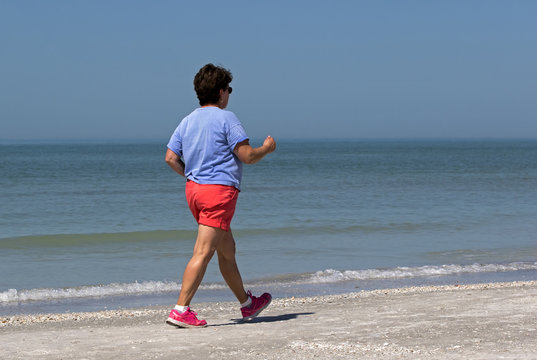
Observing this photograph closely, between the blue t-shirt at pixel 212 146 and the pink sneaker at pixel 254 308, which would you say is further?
the pink sneaker at pixel 254 308

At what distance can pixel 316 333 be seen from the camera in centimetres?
464

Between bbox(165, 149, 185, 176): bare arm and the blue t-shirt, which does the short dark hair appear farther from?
bbox(165, 149, 185, 176): bare arm

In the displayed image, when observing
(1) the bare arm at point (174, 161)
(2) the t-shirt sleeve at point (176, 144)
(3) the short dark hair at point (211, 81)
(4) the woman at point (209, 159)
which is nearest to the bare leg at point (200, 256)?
(4) the woman at point (209, 159)

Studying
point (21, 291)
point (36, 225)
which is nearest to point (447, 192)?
point (36, 225)

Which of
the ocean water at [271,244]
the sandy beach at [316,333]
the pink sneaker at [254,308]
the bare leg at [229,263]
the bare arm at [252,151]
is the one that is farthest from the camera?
the ocean water at [271,244]

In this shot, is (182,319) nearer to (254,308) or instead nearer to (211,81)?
(254,308)

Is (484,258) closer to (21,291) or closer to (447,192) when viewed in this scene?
(21,291)

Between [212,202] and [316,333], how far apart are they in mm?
1071

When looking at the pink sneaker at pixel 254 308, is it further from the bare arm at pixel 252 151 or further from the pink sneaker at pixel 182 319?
the bare arm at pixel 252 151

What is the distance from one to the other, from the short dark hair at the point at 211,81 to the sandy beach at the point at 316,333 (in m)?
1.51

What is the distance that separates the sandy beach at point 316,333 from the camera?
4.09 meters

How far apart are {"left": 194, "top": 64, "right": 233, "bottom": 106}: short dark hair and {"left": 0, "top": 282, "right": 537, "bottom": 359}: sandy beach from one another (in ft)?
4.94

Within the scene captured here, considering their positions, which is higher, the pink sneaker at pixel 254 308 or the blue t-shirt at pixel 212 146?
the blue t-shirt at pixel 212 146

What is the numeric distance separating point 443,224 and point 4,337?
11.1 m
